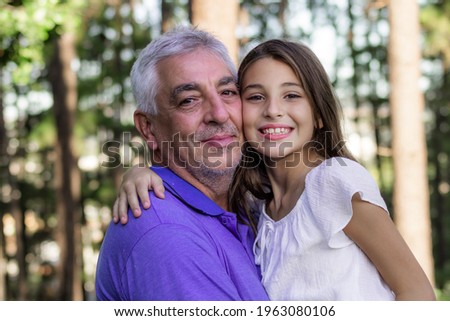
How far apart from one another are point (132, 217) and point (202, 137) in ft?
2.16

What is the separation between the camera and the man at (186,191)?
253 cm

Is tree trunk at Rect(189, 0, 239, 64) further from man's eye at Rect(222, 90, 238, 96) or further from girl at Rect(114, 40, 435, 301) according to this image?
man's eye at Rect(222, 90, 238, 96)

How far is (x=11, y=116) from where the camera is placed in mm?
23703

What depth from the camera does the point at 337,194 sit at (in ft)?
9.89

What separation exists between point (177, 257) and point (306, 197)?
91 cm

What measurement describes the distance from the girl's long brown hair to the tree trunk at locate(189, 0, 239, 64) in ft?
5.58

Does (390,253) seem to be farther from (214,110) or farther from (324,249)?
(214,110)

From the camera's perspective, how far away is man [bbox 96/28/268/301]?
253cm

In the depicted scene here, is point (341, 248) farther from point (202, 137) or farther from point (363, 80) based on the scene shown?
point (363, 80)

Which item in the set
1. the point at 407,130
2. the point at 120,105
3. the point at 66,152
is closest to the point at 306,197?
the point at 407,130

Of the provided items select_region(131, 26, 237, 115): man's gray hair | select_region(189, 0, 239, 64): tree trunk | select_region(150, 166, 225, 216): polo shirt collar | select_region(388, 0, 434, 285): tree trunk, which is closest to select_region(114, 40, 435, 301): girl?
select_region(150, 166, 225, 216): polo shirt collar

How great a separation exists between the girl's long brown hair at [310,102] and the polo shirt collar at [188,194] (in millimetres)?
429

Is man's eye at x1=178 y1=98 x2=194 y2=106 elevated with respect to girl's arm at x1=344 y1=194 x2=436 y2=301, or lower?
elevated

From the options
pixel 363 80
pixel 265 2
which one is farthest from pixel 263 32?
pixel 363 80
